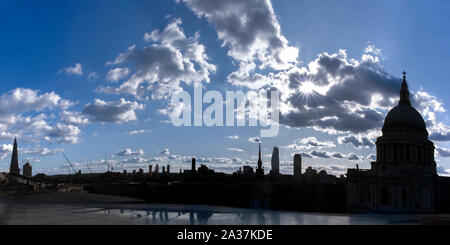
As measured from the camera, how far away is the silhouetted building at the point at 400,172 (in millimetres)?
68375

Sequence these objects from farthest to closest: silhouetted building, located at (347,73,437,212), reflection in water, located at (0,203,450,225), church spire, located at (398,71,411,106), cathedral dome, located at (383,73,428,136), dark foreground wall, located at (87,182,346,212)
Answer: dark foreground wall, located at (87,182,346,212)
church spire, located at (398,71,411,106)
cathedral dome, located at (383,73,428,136)
silhouetted building, located at (347,73,437,212)
reflection in water, located at (0,203,450,225)

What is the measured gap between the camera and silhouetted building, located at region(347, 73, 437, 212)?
224 ft

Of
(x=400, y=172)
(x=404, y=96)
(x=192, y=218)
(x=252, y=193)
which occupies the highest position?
(x=404, y=96)

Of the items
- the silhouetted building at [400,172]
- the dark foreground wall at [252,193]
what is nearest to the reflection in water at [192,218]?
the silhouetted building at [400,172]

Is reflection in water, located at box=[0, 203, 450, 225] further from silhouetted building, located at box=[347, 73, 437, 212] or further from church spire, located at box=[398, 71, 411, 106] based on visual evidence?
church spire, located at box=[398, 71, 411, 106]

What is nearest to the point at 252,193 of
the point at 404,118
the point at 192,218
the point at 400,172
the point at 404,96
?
the point at 400,172

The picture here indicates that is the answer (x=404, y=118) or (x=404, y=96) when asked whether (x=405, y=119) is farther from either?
(x=404, y=96)

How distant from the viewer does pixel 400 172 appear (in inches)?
2886

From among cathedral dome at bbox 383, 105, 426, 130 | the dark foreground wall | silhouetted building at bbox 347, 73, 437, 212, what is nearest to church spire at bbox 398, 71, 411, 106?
silhouetted building at bbox 347, 73, 437, 212

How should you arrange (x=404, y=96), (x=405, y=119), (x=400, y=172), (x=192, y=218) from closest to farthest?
(x=192, y=218), (x=400, y=172), (x=405, y=119), (x=404, y=96)
